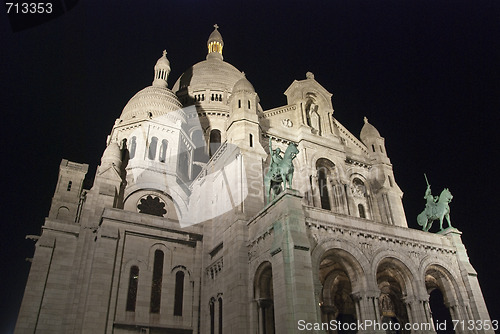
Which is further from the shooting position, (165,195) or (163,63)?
(163,63)

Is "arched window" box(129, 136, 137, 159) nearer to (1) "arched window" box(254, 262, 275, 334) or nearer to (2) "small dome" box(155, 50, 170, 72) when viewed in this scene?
(2) "small dome" box(155, 50, 170, 72)

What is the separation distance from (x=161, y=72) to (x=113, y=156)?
16286 mm

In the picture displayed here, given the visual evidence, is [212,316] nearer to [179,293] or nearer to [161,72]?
[179,293]

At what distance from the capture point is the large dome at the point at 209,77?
49.9 m

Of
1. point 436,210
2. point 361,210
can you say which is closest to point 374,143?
point 361,210

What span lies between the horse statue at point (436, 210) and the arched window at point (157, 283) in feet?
63.2

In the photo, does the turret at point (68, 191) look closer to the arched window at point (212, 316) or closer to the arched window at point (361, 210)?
the arched window at point (212, 316)

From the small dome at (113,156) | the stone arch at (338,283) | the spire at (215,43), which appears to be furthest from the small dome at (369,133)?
the spire at (215,43)

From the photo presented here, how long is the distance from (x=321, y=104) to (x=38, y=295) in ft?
93.3

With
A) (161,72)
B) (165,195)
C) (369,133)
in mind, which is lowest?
(165,195)

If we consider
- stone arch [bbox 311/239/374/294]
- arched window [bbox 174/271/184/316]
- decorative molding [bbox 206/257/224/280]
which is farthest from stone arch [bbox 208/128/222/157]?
stone arch [bbox 311/239/374/294]

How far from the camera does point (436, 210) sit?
27172 mm

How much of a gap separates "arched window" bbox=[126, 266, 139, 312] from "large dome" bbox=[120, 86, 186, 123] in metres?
17.4

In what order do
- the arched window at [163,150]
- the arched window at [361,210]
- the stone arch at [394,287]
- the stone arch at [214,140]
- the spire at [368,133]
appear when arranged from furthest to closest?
1. the stone arch at [214,140]
2. the spire at [368,133]
3. the arched window at [163,150]
4. the arched window at [361,210]
5. the stone arch at [394,287]
